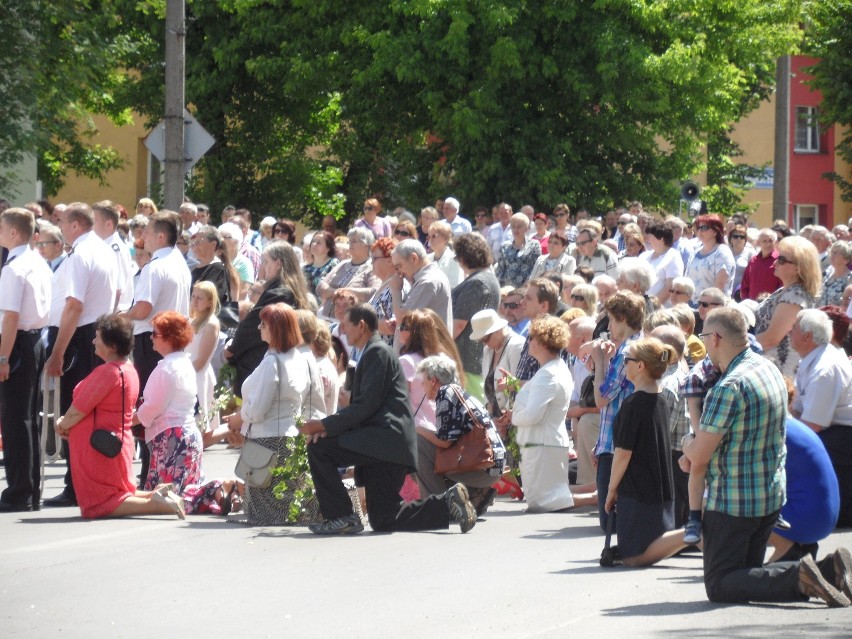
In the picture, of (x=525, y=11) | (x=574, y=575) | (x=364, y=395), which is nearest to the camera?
(x=574, y=575)

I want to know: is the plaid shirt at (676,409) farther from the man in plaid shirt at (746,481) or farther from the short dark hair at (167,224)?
the short dark hair at (167,224)

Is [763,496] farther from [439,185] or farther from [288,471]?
[439,185]

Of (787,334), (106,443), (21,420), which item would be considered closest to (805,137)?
(787,334)

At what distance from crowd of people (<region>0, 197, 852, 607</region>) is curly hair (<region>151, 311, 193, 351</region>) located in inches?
0.7

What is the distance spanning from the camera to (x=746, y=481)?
7957mm

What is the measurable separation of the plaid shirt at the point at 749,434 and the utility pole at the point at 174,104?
11.0 m

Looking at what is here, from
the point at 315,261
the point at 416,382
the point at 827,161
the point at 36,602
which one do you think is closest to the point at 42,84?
the point at 315,261

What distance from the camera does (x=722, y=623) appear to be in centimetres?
752

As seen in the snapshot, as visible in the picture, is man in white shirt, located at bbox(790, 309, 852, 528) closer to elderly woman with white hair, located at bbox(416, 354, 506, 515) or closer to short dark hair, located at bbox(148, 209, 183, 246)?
elderly woman with white hair, located at bbox(416, 354, 506, 515)

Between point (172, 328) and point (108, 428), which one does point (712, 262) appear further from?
point (108, 428)

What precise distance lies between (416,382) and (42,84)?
46.8 feet

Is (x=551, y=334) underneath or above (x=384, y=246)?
underneath

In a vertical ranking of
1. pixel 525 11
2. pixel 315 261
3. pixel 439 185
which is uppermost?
pixel 525 11

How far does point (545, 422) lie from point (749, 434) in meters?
3.91
